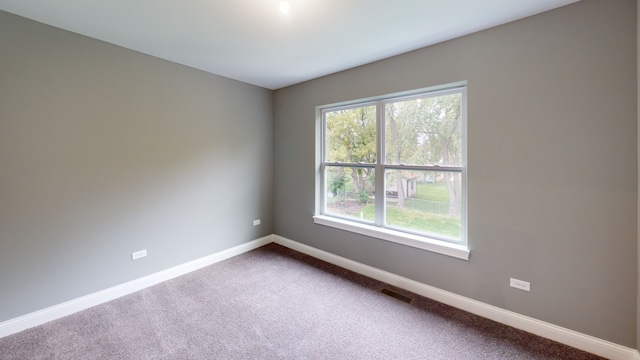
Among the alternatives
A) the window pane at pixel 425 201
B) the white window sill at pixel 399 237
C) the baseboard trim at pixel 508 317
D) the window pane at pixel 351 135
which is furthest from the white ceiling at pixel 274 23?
the baseboard trim at pixel 508 317

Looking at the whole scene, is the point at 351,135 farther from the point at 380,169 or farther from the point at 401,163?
the point at 401,163

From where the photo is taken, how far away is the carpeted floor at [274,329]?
1.85 meters

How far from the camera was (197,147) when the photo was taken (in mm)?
3205

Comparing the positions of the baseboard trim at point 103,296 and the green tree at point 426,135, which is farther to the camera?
the green tree at point 426,135

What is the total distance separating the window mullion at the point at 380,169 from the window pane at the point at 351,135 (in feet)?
0.25

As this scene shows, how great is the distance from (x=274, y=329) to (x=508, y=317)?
2.00 meters

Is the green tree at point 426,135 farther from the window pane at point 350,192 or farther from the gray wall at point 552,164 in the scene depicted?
the window pane at point 350,192

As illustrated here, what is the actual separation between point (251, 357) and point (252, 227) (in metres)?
2.24

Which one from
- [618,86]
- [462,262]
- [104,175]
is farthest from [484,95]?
[104,175]

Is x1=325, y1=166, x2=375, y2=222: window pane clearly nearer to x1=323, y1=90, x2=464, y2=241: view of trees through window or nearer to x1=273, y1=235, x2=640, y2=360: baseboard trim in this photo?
x1=323, y1=90, x2=464, y2=241: view of trees through window

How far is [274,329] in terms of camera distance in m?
2.10

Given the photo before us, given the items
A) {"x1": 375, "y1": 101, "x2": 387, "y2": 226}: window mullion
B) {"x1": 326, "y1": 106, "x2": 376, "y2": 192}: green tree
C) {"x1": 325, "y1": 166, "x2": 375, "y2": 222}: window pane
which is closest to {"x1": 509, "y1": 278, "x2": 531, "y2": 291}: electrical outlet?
{"x1": 375, "y1": 101, "x2": 387, "y2": 226}: window mullion

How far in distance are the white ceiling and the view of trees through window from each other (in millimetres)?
656

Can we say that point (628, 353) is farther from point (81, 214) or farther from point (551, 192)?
point (81, 214)
